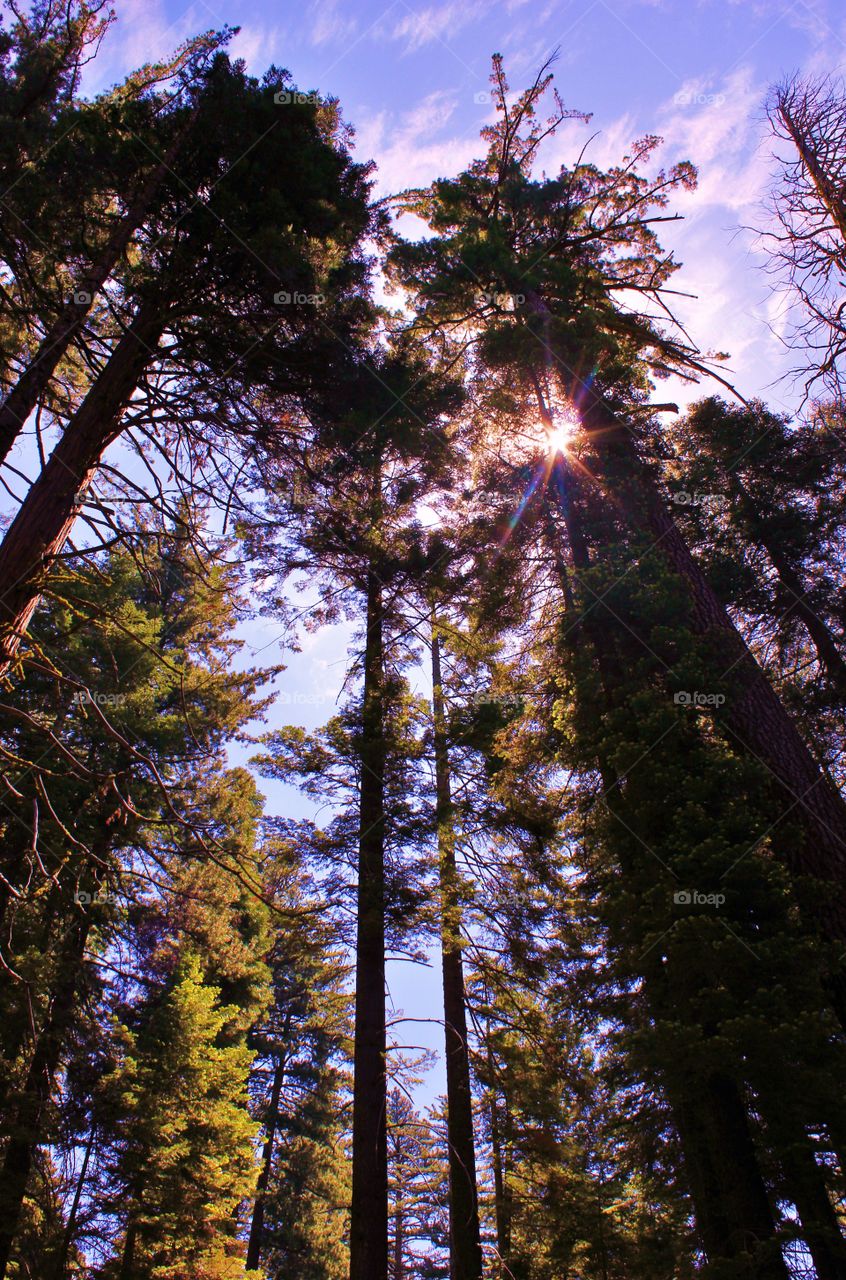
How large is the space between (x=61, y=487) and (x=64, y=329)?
1.37 meters

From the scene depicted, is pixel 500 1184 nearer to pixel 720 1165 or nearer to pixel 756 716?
pixel 720 1165

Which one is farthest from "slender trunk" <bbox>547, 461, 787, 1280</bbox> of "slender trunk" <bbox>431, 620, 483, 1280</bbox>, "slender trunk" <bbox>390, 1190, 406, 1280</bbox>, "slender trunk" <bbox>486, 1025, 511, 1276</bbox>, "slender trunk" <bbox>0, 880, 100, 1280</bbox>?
"slender trunk" <bbox>390, 1190, 406, 1280</bbox>

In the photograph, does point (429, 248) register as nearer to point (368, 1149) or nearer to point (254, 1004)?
point (368, 1149)

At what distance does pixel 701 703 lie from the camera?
7230 millimetres

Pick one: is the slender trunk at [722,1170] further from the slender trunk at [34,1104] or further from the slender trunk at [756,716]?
the slender trunk at [34,1104]

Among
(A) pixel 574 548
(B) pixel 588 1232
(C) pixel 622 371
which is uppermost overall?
(C) pixel 622 371

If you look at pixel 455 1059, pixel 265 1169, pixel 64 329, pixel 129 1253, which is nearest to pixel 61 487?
pixel 64 329

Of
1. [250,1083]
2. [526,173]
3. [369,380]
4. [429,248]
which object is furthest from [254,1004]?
[526,173]

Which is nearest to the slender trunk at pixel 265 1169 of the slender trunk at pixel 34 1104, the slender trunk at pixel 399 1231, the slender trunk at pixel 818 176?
the slender trunk at pixel 399 1231

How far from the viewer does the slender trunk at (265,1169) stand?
1844 cm

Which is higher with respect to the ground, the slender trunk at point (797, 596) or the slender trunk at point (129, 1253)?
the slender trunk at point (797, 596)

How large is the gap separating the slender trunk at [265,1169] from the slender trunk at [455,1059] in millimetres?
11152

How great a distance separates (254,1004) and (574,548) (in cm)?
1336

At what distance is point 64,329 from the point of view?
474 centimetres
